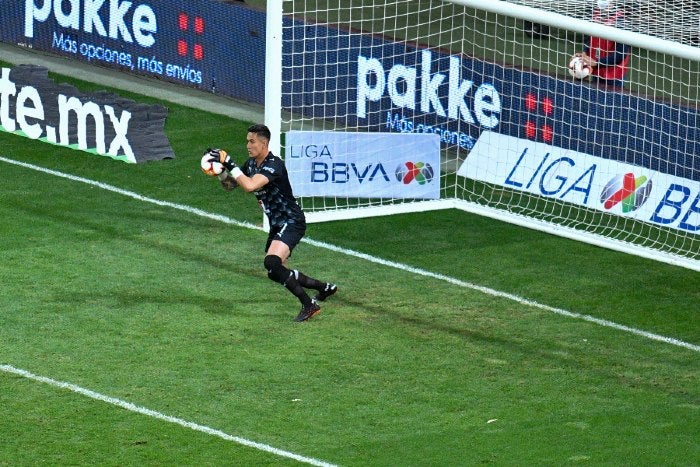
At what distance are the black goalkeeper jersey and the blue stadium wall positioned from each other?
3.10 m

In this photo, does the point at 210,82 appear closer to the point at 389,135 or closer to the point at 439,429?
the point at 389,135

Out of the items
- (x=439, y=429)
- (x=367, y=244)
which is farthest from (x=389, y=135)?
(x=439, y=429)

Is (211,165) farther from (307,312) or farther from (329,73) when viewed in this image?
(329,73)

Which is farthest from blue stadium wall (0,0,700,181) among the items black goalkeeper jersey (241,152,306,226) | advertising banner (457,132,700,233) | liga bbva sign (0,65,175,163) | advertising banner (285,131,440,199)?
black goalkeeper jersey (241,152,306,226)

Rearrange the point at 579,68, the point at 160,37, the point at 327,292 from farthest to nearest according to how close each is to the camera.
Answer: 1. the point at 160,37
2. the point at 579,68
3. the point at 327,292

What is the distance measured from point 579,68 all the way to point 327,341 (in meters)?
6.13

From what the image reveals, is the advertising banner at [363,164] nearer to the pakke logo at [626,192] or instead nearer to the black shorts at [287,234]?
the pakke logo at [626,192]

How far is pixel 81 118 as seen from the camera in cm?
1919

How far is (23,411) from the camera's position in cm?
1137

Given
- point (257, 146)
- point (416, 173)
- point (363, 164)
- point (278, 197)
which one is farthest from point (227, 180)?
point (416, 173)

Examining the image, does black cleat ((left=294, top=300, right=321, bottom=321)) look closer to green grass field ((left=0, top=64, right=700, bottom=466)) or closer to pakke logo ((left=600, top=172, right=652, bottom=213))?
green grass field ((left=0, top=64, right=700, bottom=466))

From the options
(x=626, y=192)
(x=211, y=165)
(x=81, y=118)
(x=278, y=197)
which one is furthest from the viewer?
(x=81, y=118)

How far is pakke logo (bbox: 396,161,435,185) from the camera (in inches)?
703

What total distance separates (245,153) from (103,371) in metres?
7.54
